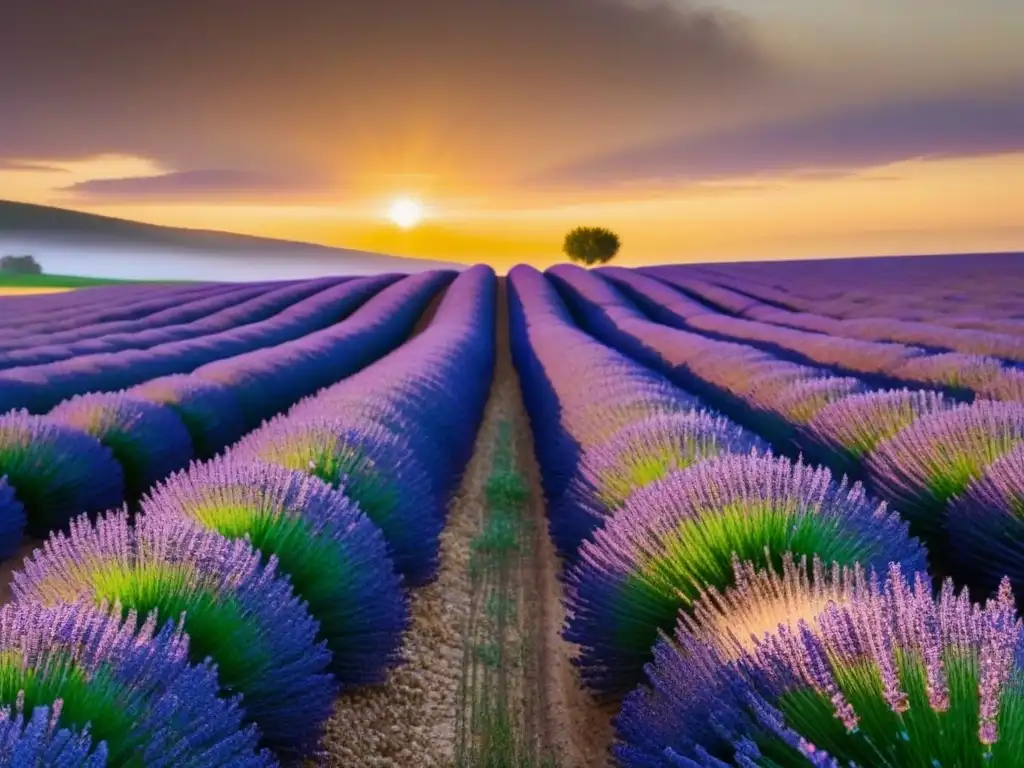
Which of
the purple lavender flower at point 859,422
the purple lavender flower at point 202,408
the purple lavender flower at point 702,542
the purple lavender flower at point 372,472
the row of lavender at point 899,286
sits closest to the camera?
the purple lavender flower at point 702,542

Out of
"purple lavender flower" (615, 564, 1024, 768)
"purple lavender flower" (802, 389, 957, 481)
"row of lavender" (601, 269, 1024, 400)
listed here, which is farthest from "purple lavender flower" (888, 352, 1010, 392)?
"purple lavender flower" (615, 564, 1024, 768)

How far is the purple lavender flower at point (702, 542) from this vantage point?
8.43 ft

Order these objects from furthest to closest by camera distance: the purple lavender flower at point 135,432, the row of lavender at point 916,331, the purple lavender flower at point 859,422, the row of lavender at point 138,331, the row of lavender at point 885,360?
the row of lavender at point 138,331 → the row of lavender at point 916,331 → the row of lavender at point 885,360 → the purple lavender flower at point 135,432 → the purple lavender flower at point 859,422

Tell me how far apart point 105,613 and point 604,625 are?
1534 millimetres

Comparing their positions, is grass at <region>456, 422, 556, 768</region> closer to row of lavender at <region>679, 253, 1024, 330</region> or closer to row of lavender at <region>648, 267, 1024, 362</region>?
row of lavender at <region>648, 267, 1024, 362</region>

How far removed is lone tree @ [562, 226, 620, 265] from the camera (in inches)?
1893

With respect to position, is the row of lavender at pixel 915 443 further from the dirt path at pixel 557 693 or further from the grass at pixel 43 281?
the grass at pixel 43 281

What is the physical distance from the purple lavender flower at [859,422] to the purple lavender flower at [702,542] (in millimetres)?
1994

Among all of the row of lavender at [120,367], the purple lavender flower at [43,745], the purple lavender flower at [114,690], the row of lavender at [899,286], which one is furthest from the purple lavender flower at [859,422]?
the row of lavender at [899,286]

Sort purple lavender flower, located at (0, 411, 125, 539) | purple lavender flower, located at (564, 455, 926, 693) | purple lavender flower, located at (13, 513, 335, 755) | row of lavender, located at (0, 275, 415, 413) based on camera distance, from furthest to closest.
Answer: row of lavender, located at (0, 275, 415, 413), purple lavender flower, located at (0, 411, 125, 539), purple lavender flower, located at (564, 455, 926, 693), purple lavender flower, located at (13, 513, 335, 755)

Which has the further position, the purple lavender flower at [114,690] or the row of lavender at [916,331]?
the row of lavender at [916,331]

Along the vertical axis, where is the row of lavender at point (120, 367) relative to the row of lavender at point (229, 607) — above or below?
below

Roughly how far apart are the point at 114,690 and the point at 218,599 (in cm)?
55

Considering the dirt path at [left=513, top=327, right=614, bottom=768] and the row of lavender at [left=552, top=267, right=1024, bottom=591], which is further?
the row of lavender at [left=552, top=267, right=1024, bottom=591]
